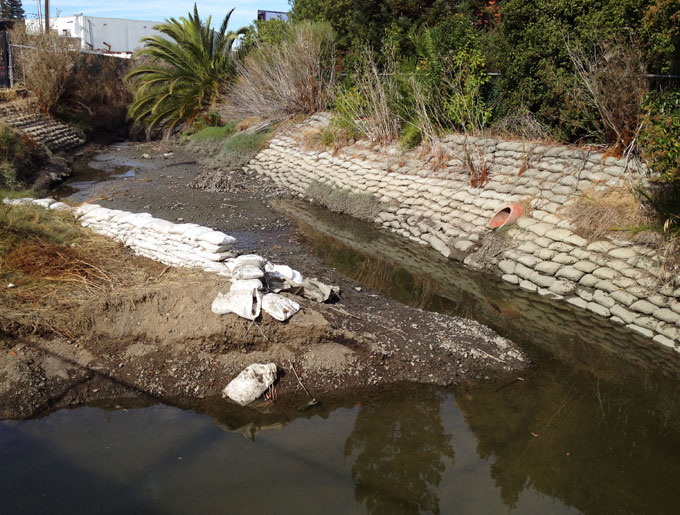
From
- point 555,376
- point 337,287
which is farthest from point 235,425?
point 555,376

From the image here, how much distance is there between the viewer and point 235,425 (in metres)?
5.02

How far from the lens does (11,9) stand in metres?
44.0

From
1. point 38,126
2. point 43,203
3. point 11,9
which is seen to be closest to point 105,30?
point 11,9

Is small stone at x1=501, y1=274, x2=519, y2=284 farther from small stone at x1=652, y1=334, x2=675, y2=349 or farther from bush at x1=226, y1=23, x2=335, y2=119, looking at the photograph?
bush at x1=226, y1=23, x2=335, y2=119

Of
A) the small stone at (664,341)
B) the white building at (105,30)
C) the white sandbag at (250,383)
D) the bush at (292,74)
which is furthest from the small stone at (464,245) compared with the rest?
the white building at (105,30)

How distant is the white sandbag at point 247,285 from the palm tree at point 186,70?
A: 1450 centimetres

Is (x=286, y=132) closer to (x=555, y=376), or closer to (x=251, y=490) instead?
(x=555, y=376)

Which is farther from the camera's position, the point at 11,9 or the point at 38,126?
the point at 11,9

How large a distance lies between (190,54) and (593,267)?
52.6 ft

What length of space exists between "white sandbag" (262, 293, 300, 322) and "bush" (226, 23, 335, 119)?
10562mm

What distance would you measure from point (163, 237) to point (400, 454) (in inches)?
173

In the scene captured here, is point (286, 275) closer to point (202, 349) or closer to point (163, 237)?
point (202, 349)

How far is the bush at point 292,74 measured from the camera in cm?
1548

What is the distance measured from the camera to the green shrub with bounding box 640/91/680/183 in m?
6.74
